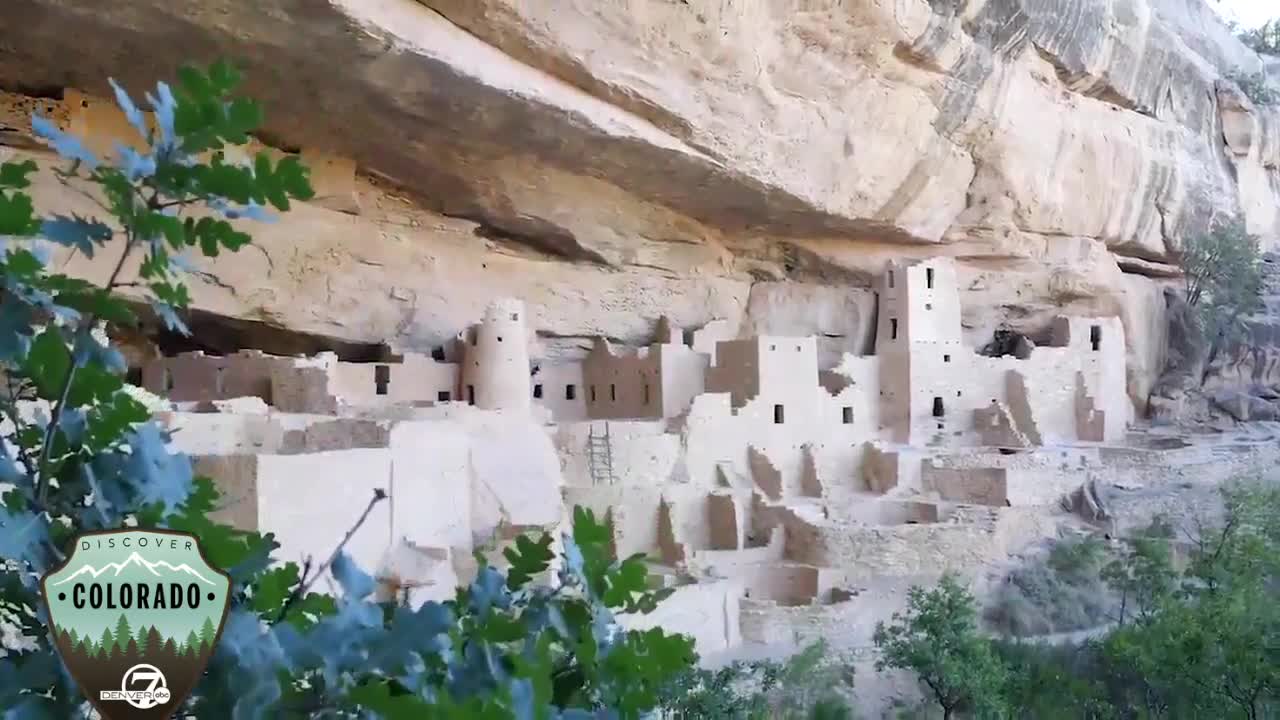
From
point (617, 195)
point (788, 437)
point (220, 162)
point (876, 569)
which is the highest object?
point (617, 195)

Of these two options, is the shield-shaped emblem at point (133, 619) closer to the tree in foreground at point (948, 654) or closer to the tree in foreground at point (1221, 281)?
the tree in foreground at point (948, 654)

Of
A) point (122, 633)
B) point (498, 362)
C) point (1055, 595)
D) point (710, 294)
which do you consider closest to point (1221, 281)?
point (710, 294)

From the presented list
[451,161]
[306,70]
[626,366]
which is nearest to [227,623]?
[306,70]

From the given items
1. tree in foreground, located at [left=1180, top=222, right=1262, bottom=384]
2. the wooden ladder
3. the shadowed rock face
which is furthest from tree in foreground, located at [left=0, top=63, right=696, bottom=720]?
tree in foreground, located at [left=1180, top=222, right=1262, bottom=384]

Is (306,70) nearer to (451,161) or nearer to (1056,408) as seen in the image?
(451,161)

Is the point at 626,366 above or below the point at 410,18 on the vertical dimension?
below

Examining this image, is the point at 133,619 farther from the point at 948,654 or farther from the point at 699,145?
the point at 699,145
